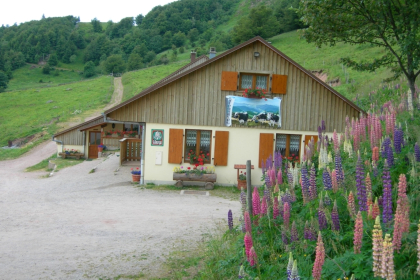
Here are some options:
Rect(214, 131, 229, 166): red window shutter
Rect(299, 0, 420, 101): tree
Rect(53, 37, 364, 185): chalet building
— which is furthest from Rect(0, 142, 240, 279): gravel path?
Rect(299, 0, 420, 101): tree

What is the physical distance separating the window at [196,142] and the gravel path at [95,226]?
2.47 m

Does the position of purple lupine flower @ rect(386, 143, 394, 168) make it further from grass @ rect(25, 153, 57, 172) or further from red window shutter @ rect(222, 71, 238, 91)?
grass @ rect(25, 153, 57, 172)

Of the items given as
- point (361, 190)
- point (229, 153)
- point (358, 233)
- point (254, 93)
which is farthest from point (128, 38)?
point (358, 233)

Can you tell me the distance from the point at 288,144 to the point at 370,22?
7.38m

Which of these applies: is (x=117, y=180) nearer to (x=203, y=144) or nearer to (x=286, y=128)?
(x=203, y=144)

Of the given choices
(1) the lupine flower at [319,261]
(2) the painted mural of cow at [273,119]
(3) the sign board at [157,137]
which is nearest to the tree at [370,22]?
(2) the painted mural of cow at [273,119]

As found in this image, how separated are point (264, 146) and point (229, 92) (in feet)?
9.83

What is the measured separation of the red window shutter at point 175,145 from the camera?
1898 centimetres

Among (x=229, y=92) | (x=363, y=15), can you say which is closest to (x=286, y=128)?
(x=229, y=92)

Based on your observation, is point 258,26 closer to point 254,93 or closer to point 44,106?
point 44,106

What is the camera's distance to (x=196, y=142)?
19.3 metres

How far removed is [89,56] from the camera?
15562 centimetres

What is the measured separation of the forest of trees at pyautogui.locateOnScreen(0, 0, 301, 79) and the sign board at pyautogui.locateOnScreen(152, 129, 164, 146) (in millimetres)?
84804

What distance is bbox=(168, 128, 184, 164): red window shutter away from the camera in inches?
747
